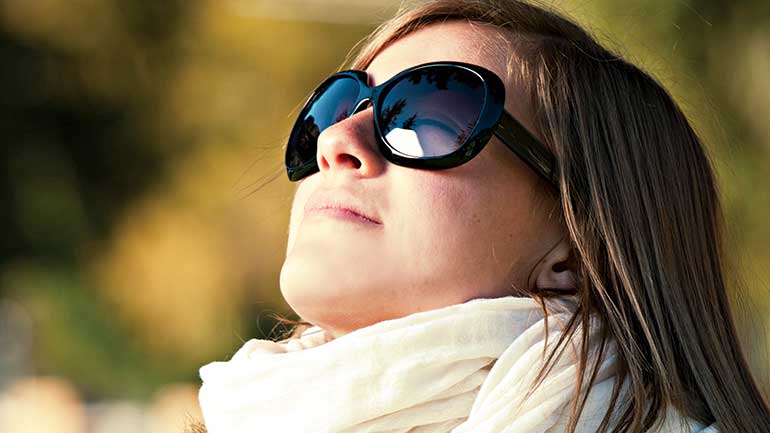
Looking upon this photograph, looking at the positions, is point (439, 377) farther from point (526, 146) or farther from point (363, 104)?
point (363, 104)

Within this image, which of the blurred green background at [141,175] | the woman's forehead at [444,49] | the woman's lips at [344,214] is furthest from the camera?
the blurred green background at [141,175]

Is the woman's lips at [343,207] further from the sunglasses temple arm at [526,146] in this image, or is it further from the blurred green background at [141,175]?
the blurred green background at [141,175]

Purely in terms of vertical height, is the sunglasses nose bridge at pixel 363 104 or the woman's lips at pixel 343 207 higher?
the sunglasses nose bridge at pixel 363 104

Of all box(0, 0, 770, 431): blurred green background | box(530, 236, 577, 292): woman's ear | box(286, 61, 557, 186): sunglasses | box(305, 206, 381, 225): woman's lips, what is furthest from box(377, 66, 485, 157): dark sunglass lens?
box(0, 0, 770, 431): blurred green background

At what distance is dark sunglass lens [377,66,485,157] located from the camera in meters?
1.53

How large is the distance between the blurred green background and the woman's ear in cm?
574

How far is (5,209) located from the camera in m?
7.95

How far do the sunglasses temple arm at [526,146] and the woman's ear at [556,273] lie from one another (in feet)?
0.33

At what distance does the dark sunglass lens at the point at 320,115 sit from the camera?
1.73 m

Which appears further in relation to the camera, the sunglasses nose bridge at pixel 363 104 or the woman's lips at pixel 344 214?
the sunglasses nose bridge at pixel 363 104

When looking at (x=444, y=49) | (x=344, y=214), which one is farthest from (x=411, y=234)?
(x=444, y=49)

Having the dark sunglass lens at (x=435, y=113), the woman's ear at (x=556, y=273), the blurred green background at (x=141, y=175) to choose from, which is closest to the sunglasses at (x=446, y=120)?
the dark sunglass lens at (x=435, y=113)

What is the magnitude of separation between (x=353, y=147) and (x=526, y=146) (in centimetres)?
25

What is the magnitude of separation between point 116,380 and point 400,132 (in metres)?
6.48
